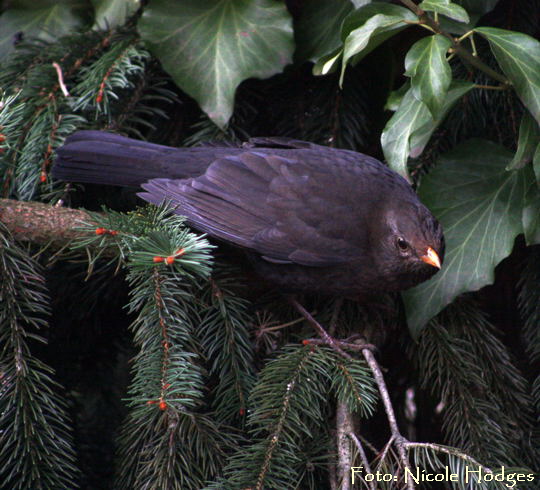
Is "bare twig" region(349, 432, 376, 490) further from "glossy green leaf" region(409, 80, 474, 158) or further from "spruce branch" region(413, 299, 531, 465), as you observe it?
"glossy green leaf" region(409, 80, 474, 158)

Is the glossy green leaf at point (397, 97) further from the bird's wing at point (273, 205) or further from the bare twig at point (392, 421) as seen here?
the bare twig at point (392, 421)

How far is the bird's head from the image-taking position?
2006 millimetres

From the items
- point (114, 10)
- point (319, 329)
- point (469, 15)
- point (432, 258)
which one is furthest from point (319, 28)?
point (319, 329)

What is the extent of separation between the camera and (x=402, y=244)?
212cm

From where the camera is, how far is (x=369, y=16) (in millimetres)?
1888

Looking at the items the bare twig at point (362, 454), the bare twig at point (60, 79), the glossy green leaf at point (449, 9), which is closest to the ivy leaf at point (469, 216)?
the bare twig at point (362, 454)

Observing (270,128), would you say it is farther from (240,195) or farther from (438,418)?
(438,418)

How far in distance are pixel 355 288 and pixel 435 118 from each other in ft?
2.03

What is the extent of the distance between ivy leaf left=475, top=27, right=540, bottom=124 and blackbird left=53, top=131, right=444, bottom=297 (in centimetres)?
45

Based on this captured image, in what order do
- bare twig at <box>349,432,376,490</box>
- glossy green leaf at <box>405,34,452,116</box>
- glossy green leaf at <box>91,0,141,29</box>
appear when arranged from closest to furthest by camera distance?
bare twig at <box>349,432,376,490</box> < glossy green leaf at <box>405,34,452,116</box> < glossy green leaf at <box>91,0,141,29</box>

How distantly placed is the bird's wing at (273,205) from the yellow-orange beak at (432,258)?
0.80 feet

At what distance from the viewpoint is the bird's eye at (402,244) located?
2.10 m

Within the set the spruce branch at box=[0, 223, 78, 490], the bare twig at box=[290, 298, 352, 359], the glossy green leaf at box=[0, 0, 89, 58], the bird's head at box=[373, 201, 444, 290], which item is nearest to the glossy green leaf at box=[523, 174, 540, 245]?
the bird's head at box=[373, 201, 444, 290]

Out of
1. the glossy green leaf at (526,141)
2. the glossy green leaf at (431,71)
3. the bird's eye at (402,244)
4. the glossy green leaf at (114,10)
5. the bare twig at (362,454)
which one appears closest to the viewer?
the bare twig at (362,454)
